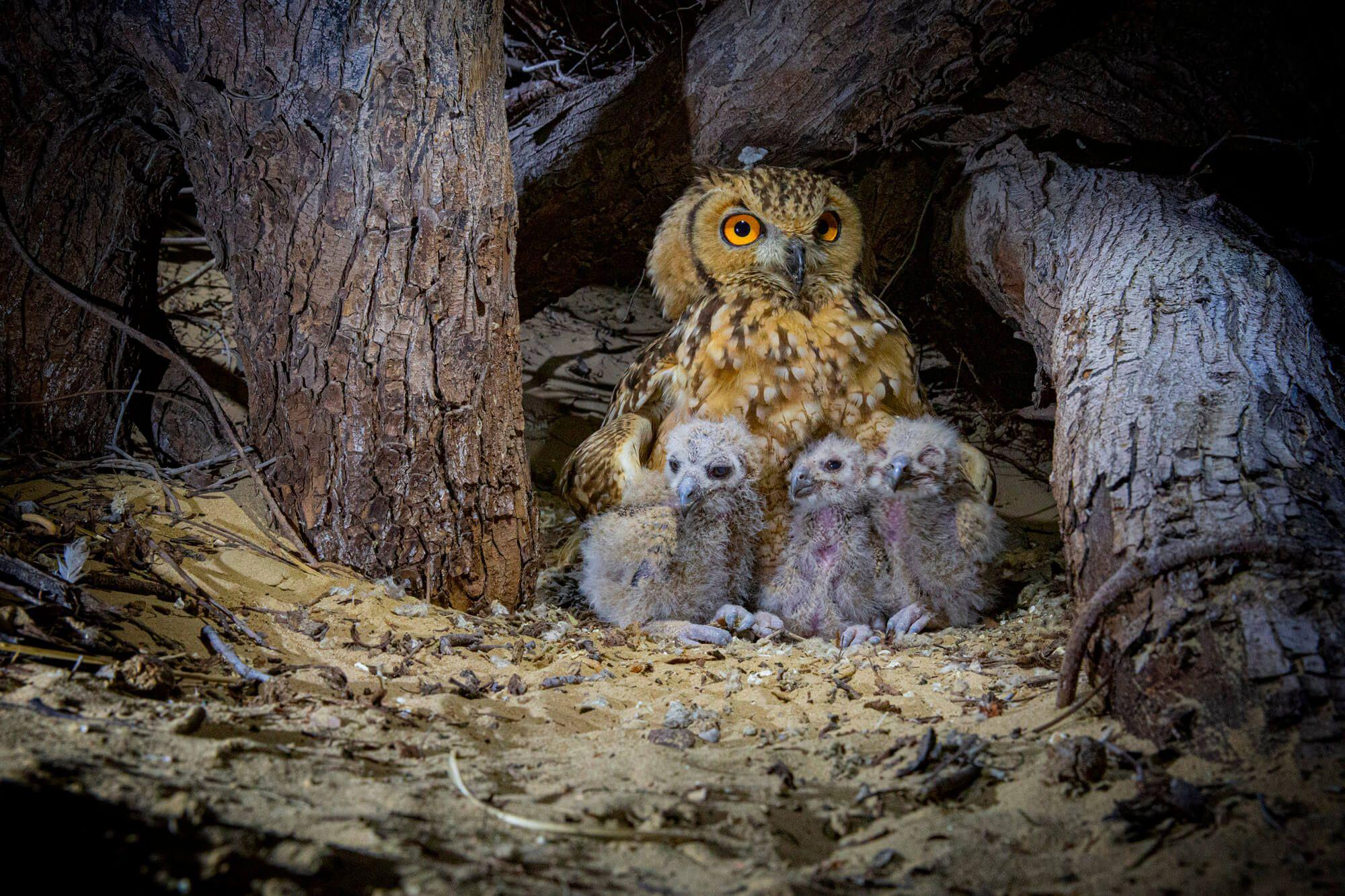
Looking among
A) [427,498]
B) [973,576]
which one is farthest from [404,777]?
[973,576]

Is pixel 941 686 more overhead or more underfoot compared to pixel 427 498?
more underfoot

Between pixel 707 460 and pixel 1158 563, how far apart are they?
1564 mm

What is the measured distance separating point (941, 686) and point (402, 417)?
67.1 inches

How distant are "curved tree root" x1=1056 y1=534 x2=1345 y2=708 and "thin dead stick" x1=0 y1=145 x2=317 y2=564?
6.71 ft

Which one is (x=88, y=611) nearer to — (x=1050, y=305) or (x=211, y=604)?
(x=211, y=604)

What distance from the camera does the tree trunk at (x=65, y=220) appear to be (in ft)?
9.35

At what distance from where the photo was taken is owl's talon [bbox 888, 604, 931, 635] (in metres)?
2.91

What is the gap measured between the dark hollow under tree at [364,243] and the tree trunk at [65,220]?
1.04ft

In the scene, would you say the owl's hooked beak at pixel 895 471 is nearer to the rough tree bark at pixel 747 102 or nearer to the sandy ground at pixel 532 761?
the sandy ground at pixel 532 761

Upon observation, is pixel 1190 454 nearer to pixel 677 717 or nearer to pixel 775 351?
pixel 677 717

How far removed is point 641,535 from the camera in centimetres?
293

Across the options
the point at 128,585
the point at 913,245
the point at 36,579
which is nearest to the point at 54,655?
the point at 36,579

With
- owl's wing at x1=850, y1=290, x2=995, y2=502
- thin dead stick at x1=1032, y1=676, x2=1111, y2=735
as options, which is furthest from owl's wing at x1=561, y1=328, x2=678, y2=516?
thin dead stick at x1=1032, y1=676, x2=1111, y2=735

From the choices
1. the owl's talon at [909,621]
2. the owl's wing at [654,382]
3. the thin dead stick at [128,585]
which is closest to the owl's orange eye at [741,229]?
Answer: the owl's wing at [654,382]
